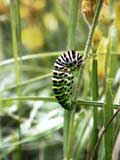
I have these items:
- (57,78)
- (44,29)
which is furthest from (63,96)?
(44,29)

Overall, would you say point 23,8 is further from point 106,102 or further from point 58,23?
point 106,102

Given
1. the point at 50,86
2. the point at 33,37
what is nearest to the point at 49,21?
the point at 33,37

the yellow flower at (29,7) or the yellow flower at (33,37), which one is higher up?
the yellow flower at (29,7)

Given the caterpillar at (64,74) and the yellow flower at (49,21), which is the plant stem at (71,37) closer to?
the caterpillar at (64,74)

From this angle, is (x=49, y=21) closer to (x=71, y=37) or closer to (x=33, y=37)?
(x=33, y=37)

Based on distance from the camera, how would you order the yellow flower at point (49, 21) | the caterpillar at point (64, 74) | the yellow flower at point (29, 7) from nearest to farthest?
the caterpillar at point (64, 74) < the yellow flower at point (29, 7) < the yellow flower at point (49, 21)

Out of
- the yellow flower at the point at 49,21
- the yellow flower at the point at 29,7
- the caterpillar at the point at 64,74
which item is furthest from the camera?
the yellow flower at the point at 49,21

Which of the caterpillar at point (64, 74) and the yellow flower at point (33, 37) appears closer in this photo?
the caterpillar at point (64, 74)

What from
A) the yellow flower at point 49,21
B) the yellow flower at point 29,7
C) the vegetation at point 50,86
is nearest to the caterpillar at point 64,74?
the vegetation at point 50,86
